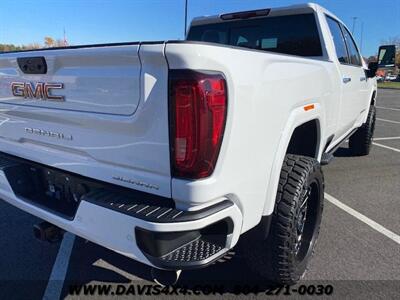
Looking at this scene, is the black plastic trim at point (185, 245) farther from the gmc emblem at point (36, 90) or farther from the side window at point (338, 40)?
the side window at point (338, 40)

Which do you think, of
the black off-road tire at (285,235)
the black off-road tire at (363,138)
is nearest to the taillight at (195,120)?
the black off-road tire at (285,235)

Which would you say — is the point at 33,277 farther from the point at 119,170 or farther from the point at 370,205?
the point at 370,205

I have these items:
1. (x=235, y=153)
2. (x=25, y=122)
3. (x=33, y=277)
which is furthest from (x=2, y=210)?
(x=235, y=153)

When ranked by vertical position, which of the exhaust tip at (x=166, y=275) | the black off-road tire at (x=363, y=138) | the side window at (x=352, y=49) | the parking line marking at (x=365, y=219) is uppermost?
the side window at (x=352, y=49)

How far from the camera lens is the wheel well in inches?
120

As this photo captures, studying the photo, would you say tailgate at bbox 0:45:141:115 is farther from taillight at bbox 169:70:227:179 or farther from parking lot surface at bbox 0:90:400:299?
parking lot surface at bbox 0:90:400:299

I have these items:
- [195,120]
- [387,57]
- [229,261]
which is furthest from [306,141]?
[387,57]

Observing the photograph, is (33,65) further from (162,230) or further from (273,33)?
(273,33)

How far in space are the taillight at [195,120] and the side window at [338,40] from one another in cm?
268

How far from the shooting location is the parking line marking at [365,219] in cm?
354

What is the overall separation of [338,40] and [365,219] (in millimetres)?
1964

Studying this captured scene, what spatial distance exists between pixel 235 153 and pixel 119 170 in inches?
24.2

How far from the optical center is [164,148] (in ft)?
5.80

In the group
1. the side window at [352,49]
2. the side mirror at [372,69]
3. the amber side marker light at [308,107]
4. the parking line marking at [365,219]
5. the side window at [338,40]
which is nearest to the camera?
the amber side marker light at [308,107]
